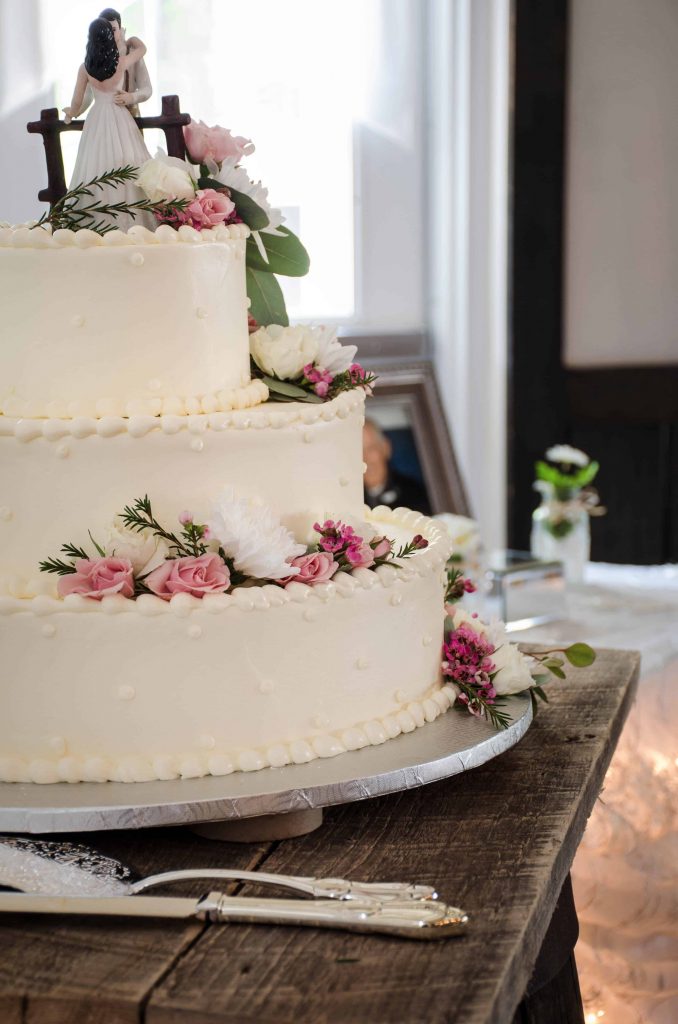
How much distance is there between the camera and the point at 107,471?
1438mm

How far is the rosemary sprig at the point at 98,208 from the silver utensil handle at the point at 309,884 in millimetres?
760

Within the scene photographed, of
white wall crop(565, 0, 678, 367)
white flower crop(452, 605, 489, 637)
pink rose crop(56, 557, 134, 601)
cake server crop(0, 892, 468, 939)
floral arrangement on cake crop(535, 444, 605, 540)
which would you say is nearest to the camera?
cake server crop(0, 892, 468, 939)

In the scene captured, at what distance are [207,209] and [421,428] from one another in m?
2.39

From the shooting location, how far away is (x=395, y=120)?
3.93 metres

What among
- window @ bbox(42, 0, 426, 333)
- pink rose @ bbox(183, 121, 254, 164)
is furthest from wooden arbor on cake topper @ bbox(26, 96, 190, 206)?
window @ bbox(42, 0, 426, 333)

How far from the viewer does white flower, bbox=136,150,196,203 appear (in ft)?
4.85

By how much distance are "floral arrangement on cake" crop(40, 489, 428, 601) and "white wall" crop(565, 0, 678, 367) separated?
3.19 m

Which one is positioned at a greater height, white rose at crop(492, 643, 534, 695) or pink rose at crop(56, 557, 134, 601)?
pink rose at crop(56, 557, 134, 601)

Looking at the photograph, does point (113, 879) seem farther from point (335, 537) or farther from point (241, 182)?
point (241, 182)

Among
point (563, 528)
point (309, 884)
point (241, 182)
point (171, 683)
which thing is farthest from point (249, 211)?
point (563, 528)

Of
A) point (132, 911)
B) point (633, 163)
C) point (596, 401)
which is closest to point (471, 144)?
point (633, 163)

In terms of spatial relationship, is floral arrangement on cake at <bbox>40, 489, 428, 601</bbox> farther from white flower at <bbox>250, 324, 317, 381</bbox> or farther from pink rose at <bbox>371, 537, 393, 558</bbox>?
white flower at <bbox>250, 324, 317, 381</bbox>

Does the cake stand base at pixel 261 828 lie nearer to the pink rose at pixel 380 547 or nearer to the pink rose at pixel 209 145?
the pink rose at pixel 380 547

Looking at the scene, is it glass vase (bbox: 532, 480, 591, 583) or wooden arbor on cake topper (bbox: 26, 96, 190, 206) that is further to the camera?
glass vase (bbox: 532, 480, 591, 583)
